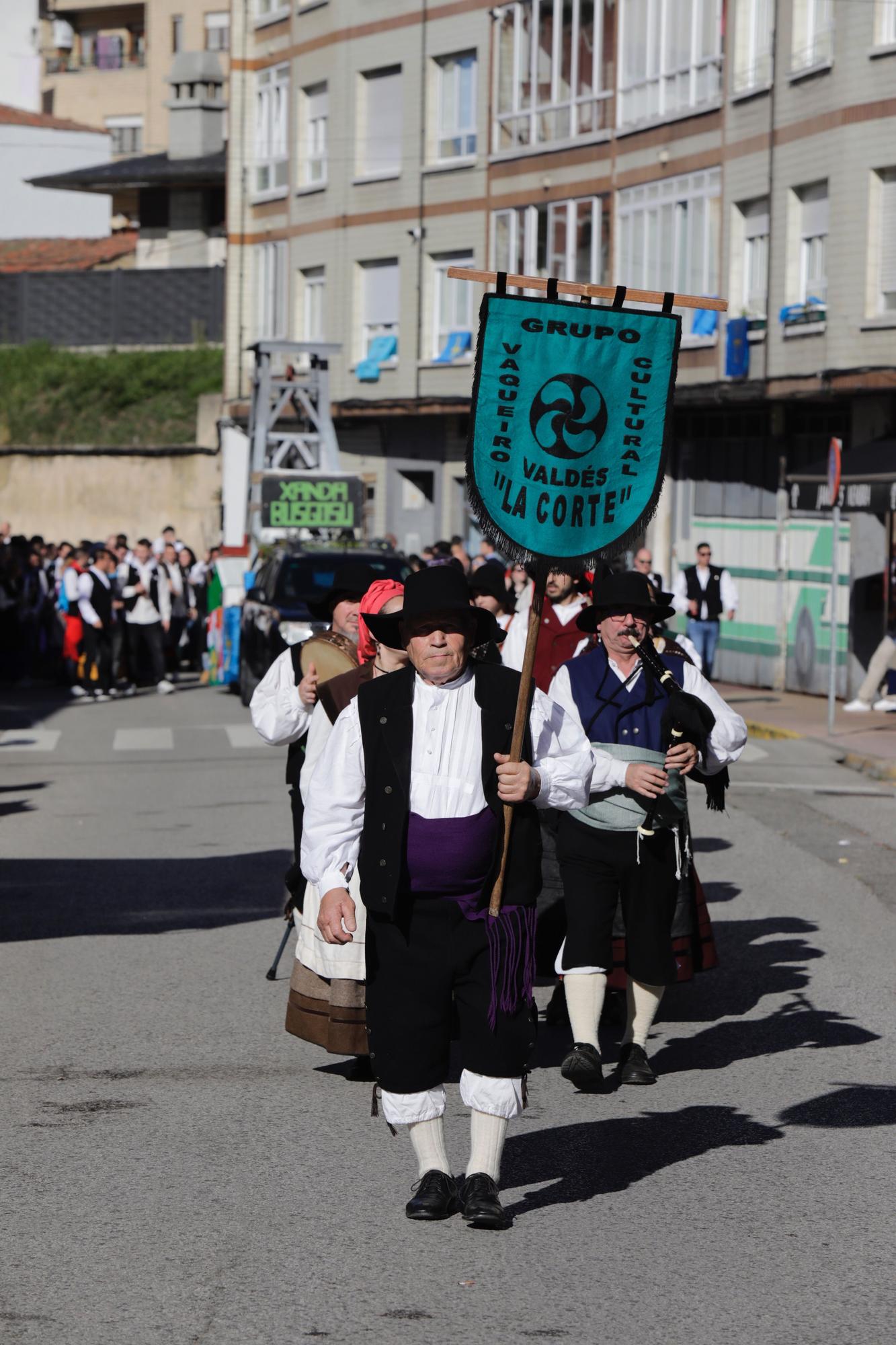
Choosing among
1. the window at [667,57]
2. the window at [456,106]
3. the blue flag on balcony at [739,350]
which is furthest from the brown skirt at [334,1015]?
the window at [456,106]

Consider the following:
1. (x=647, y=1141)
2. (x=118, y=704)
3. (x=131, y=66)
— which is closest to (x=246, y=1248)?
(x=647, y=1141)

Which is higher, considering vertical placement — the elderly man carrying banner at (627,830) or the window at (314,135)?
the window at (314,135)

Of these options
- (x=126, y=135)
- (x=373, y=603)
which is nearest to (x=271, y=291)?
(x=126, y=135)

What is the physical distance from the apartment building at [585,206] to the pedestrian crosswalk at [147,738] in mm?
8683

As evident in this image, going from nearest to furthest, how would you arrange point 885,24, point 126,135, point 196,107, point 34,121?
1. point 885,24
2. point 196,107
3. point 34,121
4. point 126,135

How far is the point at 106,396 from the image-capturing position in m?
47.4

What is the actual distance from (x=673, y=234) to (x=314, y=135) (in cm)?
1261

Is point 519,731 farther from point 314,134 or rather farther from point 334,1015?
point 314,134

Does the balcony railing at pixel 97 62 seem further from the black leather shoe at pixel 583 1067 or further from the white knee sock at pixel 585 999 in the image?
the black leather shoe at pixel 583 1067

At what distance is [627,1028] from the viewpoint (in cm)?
748

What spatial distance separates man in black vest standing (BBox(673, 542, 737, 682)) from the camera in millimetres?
23859

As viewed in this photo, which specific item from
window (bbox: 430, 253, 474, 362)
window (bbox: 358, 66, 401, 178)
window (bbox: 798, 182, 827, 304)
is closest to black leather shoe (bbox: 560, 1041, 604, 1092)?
window (bbox: 798, 182, 827, 304)

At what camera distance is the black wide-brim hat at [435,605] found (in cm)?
560

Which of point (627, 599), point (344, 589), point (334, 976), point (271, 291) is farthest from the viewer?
point (271, 291)
